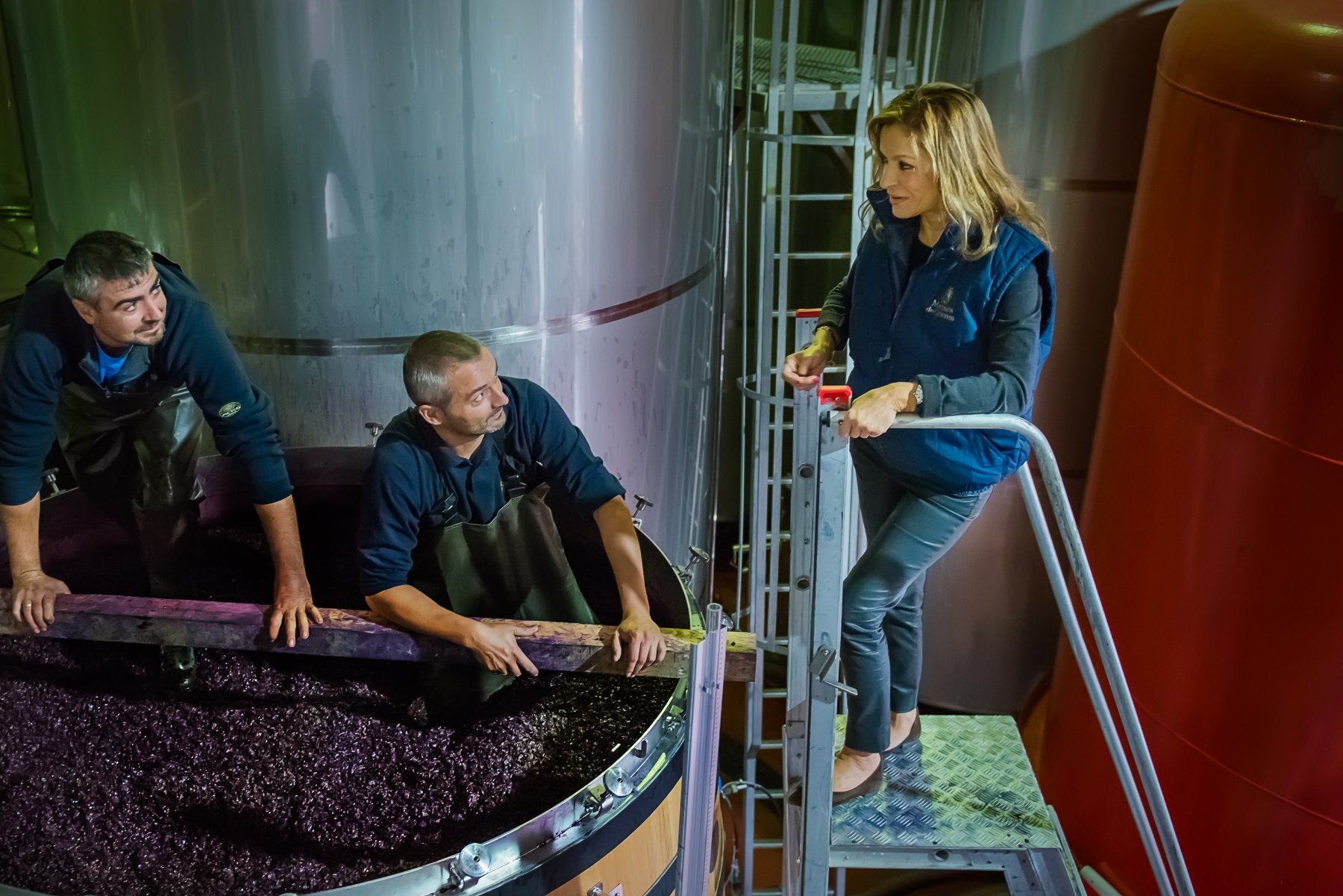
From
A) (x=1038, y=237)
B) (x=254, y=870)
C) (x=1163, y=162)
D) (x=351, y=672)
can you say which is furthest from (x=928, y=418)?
(x=1163, y=162)

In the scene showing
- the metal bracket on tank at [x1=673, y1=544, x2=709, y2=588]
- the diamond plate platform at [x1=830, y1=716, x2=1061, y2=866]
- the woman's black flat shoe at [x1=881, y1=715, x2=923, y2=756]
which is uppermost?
the metal bracket on tank at [x1=673, y1=544, x2=709, y2=588]

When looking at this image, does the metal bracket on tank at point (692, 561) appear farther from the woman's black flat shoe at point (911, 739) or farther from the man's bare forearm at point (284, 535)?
the man's bare forearm at point (284, 535)

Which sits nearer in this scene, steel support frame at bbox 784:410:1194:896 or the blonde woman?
steel support frame at bbox 784:410:1194:896

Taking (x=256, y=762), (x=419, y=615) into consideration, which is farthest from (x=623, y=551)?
(x=256, y=762)

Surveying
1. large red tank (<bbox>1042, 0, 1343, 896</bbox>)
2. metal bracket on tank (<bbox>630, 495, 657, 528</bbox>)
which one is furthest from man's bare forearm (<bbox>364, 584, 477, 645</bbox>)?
large red tank (<bbox>1042, 0, 1343, 896</bbox>)

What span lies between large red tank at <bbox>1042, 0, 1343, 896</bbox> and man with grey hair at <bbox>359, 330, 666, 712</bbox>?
1.16 meters

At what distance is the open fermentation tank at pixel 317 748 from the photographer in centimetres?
140

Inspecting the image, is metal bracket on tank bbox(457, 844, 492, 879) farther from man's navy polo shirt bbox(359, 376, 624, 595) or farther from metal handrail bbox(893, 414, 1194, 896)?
metal handrail bbox(893, 414, 1194, 896)

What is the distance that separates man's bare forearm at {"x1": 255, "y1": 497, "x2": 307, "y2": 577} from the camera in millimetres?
1527

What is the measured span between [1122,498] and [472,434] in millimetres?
1495

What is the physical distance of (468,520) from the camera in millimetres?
1532

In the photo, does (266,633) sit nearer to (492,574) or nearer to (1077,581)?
(492,574)

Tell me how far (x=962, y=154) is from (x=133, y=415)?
3.47 feet

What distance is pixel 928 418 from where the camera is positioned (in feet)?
4.53
